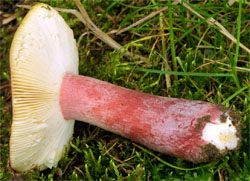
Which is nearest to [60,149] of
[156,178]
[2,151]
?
[2,151]

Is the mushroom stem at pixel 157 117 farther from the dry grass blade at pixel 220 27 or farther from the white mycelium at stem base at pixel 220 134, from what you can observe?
the dry grass blade at pixel 220 27

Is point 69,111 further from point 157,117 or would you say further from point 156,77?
point 156,77

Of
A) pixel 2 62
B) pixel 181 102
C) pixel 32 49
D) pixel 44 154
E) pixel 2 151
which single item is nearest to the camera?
pixel 32 49

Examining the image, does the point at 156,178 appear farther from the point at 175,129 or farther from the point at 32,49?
the point at 32,49

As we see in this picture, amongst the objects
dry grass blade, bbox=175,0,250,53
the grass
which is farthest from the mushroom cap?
dry grass blade, bbox=175,0,250,53

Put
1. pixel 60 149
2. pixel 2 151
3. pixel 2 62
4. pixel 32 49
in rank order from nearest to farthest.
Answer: pixel 32 49
pixel 60 149
pixel 2 151
pixel 2 62

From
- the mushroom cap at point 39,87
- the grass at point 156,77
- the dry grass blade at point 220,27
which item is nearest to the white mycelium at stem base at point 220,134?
the grass at point 156,77

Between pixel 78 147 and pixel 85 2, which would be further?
pixel 85 2
